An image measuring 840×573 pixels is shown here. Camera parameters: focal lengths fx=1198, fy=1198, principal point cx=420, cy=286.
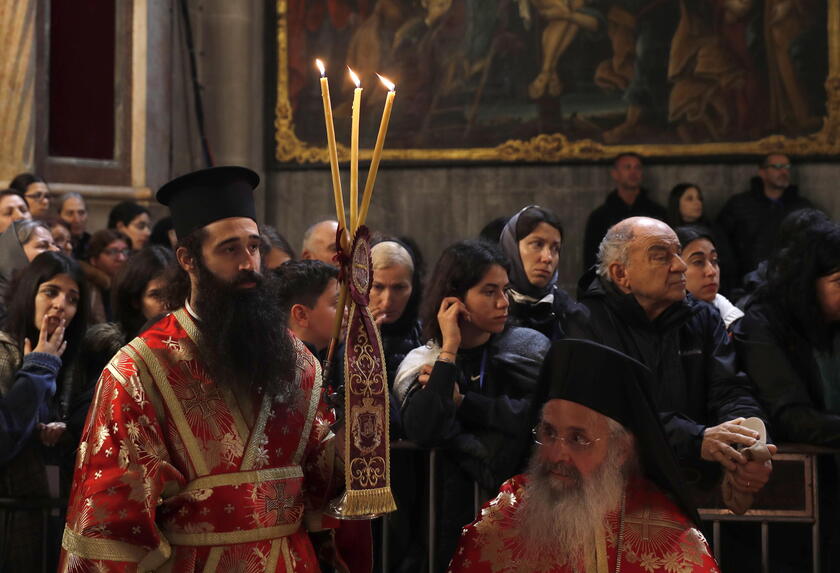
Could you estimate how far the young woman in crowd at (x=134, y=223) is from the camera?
25.8 ft

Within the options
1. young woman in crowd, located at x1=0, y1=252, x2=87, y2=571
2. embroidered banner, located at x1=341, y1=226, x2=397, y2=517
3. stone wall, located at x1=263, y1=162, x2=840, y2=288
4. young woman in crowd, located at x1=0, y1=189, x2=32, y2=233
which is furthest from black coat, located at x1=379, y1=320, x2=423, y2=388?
stone wall, located at x1=263, y1=162, x2=840, y2=288

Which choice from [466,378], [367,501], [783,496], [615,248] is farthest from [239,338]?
[783,496]

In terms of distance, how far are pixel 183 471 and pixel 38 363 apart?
1599 mm

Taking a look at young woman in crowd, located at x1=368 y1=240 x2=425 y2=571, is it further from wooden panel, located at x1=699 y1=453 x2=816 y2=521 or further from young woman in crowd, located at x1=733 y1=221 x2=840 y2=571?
young woman in crowd, located at x1=733 y1=221 x2=840 y2=571

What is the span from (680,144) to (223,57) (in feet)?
14.9

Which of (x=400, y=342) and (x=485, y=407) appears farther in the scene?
(x=400, y=342)

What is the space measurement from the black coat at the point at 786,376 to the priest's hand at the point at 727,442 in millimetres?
484

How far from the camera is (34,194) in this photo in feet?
25.2

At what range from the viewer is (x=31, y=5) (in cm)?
894

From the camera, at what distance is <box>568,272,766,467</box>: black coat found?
422cm

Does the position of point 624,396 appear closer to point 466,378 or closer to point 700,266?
point 466,378

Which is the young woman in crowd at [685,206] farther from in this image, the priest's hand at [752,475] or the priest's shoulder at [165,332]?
the priest's shoulder at [165,332]

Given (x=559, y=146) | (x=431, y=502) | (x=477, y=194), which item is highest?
(x=559, y=146)

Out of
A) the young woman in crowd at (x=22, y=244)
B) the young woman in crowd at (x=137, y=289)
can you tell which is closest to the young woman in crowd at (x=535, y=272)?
the young woman in crowd at (x=137, y=289)
